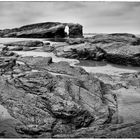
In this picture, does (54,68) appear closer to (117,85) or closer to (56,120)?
(117,85)

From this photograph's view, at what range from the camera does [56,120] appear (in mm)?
5484

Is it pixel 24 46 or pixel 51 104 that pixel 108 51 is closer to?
pixel 24 46

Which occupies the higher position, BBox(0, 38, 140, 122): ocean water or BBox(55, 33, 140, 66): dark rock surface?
BBox(55, 33, 140, 66): dark rock surface

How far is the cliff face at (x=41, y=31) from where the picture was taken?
1120 inches

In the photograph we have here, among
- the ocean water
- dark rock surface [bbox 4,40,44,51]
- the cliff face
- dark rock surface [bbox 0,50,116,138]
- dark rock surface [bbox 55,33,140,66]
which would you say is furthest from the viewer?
the cliff face

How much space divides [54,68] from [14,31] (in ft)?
70.8

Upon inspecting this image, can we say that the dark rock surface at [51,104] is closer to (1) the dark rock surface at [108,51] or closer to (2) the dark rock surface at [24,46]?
(1) the dark rock surface at [108,51]

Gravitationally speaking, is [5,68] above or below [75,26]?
below

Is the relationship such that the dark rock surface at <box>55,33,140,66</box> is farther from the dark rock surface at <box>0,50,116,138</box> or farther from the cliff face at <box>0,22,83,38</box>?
the cliff face at <box>0,22,83,38</box>

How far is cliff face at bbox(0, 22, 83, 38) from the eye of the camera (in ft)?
93.4

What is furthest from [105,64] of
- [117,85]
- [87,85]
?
[87,85]

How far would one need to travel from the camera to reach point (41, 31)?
29.1m

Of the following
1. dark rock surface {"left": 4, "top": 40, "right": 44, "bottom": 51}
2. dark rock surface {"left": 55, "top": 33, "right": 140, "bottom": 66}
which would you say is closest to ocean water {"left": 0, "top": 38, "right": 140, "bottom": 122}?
dark rock surface {"left": 55, "top": 33, "right": 140, "bottom": 66}

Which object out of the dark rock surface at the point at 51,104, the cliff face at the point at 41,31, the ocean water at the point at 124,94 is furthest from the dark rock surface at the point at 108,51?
the cliff face at the point at 41,31
